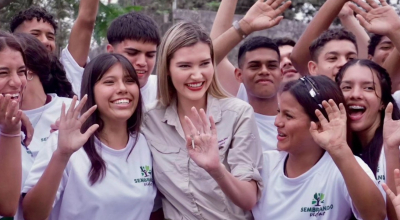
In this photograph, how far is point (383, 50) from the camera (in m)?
4.89

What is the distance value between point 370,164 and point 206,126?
3.43 feet

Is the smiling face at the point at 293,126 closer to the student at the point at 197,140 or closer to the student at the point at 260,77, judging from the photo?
the student at the point at 197,140

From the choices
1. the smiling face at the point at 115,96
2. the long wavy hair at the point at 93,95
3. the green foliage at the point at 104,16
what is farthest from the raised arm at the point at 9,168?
the green foliage at the point at 104,16

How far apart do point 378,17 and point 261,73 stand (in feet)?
3.69

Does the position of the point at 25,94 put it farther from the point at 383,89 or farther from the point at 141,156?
the point at 383,89

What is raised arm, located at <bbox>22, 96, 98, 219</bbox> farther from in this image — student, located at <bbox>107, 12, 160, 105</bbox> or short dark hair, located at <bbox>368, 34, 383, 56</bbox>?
short dark hair, located at <bbox>368, 34, 383, 56</bbox>

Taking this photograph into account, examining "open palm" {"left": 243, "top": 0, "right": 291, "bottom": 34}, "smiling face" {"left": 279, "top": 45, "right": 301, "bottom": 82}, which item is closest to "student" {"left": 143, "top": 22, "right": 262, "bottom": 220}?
"open palm" {"left": 243, "top": 0, "right": 291, "bottom": 34}

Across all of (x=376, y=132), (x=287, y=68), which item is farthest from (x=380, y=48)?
(x=376, y=132)

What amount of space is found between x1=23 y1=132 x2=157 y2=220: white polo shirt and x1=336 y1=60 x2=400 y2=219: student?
1.35 m

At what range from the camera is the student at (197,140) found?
10.9 ft

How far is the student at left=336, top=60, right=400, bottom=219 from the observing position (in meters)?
3.62

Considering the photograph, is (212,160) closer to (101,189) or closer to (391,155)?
(101,189)

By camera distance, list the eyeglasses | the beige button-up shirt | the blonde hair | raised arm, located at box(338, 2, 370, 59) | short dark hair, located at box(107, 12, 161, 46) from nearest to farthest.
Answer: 1. the beige button-up shirt
2. the eyeglasses
3. the blonde hair
4. short dark hair, located at box(107, 12, 161, 46)
5. raised arm, located at box(338, 2, 370, 59)

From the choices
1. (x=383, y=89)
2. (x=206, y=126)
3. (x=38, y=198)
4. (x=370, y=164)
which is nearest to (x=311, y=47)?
(x=383, y=89)
